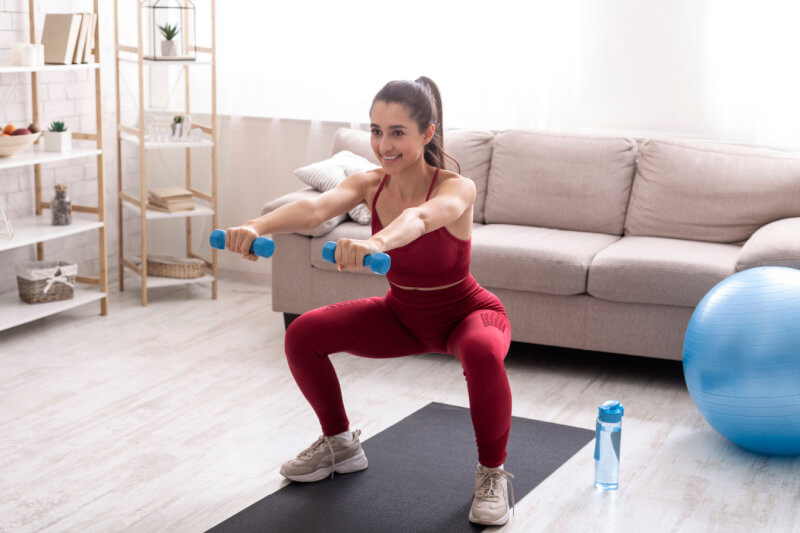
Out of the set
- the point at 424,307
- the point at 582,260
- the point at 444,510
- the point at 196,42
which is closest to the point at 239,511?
the point at 444,510

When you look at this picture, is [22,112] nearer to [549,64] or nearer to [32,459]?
[32,459]

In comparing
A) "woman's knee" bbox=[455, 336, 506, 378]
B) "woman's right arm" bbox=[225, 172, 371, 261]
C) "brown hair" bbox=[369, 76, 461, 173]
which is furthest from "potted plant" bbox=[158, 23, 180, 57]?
"woman's knee" bbox=[455, 336, 506, 378]

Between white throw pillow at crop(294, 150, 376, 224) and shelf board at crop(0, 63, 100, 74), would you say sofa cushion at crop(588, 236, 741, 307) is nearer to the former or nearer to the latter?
white throw pillow at crop(294, 150, 376, 224)

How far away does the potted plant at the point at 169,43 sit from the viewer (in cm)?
427

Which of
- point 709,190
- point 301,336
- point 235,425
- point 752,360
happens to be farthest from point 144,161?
point 752,360

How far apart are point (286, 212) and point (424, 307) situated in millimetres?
429

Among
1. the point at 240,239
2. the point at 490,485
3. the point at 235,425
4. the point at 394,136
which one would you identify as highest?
the point at 394,136

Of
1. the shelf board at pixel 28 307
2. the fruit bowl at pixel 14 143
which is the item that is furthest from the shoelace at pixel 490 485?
the fruit bowl at pixel 14 143

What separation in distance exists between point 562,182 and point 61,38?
210 cm

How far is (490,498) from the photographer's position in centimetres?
236

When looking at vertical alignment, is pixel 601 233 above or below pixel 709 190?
below

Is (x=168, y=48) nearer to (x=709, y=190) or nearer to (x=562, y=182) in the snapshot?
(x=562, y=182)

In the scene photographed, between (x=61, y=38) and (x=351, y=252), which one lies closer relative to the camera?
(x=351, y=252)

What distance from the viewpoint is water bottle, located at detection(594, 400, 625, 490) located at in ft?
8.39
